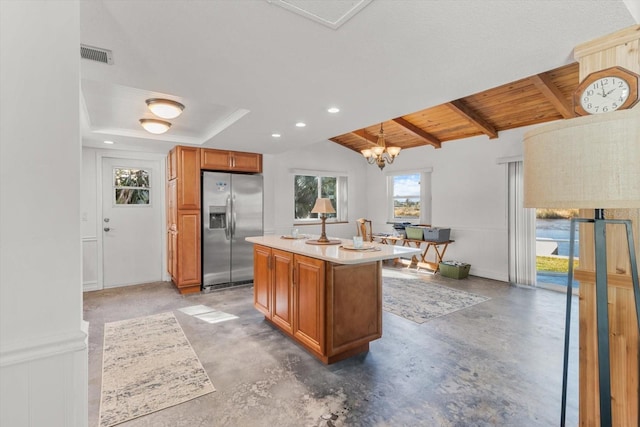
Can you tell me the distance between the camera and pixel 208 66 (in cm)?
198

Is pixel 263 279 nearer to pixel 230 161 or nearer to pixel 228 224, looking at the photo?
pixel 228 224

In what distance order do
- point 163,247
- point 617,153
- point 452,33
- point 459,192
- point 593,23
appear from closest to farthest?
point 617,153 < point 593,23 < point 452,33 < point 163,247 < point 459,192

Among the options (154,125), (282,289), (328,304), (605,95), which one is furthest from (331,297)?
(154,125)

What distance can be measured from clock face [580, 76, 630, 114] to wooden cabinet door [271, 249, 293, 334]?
89.7 inches

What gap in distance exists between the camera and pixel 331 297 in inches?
94.0

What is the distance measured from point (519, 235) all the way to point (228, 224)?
4.69 m

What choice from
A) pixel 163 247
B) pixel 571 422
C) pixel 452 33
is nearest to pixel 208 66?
pixel 452 33

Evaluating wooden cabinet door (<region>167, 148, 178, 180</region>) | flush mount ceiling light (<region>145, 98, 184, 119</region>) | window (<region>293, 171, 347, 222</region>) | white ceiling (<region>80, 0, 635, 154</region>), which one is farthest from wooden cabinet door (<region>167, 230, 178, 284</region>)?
window (<region>293, 171, 347, 222</region>)

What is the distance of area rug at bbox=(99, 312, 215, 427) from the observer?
1976 millimetres

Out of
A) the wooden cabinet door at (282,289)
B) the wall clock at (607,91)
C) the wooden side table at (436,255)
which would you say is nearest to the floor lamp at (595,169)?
the wall clock at (607,91)

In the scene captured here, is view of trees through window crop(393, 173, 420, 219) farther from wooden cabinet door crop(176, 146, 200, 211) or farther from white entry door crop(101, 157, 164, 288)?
white entry door crop(101, 157, 164, 288)

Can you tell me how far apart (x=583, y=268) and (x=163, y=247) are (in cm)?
555

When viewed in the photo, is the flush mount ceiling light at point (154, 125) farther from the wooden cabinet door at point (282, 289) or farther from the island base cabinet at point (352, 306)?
the island base cabinet at point (352, 306)

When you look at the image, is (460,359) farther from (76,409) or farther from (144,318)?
(144,318)
